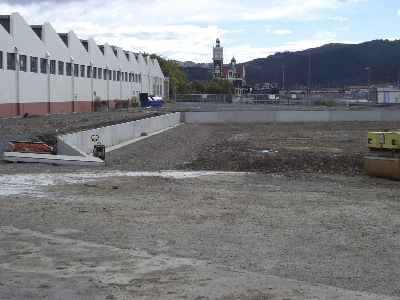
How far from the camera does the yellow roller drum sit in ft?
63.4

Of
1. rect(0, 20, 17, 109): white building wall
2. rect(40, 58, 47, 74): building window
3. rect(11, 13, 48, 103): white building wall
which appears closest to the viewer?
rect(0, 20, 17, 109): white building wall

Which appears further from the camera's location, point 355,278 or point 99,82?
point 99,82

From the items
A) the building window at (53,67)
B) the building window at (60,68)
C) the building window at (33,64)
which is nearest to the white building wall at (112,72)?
the building window at (60,68)

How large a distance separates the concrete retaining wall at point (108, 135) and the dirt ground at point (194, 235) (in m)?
3.42

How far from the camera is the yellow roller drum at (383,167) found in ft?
63.4

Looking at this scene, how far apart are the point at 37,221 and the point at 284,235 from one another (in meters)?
4.38

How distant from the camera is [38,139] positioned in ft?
89.6

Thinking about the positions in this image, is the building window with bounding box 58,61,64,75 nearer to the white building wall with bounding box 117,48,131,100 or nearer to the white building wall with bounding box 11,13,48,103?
the white building wall with bounding box 11,13,48,103

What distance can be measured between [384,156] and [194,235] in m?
10.8

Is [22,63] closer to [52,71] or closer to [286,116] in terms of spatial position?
[52,71]

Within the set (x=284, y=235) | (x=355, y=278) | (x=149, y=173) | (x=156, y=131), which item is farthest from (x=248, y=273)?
(x=156, y=131)

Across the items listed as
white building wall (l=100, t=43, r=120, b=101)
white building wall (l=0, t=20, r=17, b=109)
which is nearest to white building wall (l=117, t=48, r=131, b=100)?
white building wall (l=100, t=43, r=120, b=101)

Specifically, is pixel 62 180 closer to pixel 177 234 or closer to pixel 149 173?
pixel 149 173

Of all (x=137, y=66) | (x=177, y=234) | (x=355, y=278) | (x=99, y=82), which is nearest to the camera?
(x=355, y=278)
